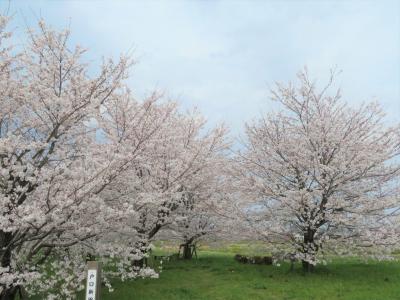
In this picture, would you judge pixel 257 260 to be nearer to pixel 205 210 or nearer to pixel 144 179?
pixel 205 210

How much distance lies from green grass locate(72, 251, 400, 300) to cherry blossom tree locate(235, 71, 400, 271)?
1158mm

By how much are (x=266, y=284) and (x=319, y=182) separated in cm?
480

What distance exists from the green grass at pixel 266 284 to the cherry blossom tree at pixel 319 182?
3.80 feet

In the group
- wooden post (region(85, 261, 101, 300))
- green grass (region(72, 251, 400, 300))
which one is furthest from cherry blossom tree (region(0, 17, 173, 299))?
green grass (region(72, 251, 400, 300))

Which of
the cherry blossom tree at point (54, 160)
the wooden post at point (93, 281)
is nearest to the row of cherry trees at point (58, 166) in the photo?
the cherry blossom tree at point (54, 160)

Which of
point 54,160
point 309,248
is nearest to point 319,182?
point 309,248

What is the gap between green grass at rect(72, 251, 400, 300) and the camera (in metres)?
14.9

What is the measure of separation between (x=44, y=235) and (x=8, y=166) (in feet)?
6.51

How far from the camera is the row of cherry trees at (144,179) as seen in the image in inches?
432

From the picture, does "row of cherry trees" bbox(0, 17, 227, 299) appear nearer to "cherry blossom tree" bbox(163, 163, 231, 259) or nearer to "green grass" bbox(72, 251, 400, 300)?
"green grass" bbox(72, 251, 400, 300)

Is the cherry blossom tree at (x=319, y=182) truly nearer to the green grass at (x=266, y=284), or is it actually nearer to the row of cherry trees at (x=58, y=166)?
the green grass at (x=266, y=284)

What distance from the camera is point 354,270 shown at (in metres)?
20.1

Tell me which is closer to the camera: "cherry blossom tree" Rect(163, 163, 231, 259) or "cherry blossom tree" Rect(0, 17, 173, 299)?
"cherry blossom tree" Rect(0, 17, 173, 299)

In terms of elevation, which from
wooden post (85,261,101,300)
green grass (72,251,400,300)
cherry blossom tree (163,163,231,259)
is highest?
cherry blossom tree (163,163,231,259)
